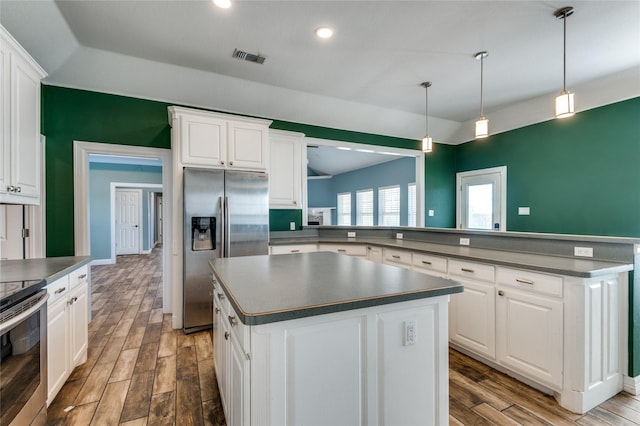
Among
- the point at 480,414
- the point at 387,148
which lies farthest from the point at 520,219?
the point at 480,414

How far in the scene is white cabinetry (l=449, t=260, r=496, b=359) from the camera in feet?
7.76

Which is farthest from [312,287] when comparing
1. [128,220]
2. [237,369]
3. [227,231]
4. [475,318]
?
[128,220]

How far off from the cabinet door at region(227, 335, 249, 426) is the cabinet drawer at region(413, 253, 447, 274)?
6.68 ft

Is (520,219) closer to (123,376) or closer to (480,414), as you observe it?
(480,414)

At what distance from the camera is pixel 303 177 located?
4422mm

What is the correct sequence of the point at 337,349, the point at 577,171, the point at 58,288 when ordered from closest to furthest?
the point at 337,349
the point at 58,288
the point at 577,171

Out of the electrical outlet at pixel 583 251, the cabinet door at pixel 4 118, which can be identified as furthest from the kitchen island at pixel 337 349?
the cabinet door at pixel 4 118

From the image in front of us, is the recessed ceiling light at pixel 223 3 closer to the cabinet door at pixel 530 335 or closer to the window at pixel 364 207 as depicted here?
the cabinet door at pixel 530 335

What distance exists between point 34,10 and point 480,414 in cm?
417

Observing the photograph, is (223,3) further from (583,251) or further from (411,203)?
(411,203)

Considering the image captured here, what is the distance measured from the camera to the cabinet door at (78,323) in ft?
7.20

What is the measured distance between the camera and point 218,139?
10.9 feet

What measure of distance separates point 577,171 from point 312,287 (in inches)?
179

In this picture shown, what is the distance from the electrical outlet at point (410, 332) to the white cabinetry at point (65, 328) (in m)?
2.08
